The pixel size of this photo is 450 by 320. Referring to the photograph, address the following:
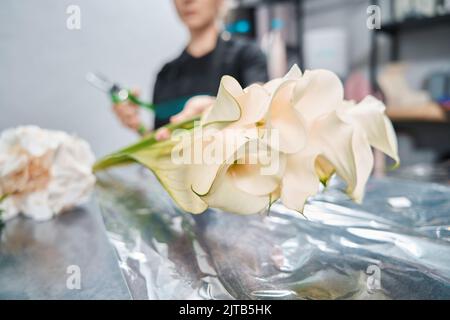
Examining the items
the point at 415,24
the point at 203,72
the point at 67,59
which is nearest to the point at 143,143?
the point at 67,59

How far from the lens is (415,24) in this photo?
57.3 inches

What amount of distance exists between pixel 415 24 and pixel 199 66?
0.96 m

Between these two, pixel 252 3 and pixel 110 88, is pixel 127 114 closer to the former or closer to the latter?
pixel 110 88

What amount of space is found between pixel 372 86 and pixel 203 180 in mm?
1400

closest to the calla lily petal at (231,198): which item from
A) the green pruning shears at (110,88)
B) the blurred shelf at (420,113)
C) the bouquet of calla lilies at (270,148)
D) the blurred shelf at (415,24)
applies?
the bouquet of calla lilies at (270,148)

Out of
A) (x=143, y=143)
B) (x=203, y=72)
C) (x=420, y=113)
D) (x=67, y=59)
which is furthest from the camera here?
(x=420, y=113)

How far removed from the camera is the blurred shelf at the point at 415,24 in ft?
4.62

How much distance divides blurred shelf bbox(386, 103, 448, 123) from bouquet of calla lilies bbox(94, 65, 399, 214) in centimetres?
121

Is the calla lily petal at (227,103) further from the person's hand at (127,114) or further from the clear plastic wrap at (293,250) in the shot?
the person's hand at (127,114)

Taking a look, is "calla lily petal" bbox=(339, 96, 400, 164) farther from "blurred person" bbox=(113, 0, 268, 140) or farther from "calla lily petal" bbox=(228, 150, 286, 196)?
"blurred person" bbox=(113, 0, 268, 140)

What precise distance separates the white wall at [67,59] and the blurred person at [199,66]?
0.23ft

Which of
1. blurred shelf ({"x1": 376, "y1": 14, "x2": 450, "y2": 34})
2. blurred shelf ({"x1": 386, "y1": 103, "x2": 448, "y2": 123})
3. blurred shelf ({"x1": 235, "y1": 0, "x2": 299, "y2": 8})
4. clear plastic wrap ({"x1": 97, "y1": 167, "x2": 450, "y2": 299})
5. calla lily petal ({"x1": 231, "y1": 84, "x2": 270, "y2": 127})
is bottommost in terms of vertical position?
blurred shelf ({"x1": 386, "y1": 103, "x2": 448, "y2": 123})

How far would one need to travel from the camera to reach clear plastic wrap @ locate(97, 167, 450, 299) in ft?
0.81

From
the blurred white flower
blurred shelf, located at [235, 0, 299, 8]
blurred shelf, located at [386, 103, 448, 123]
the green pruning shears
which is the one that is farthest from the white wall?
blurred shelf, located at [386, 103, 448, 123]
